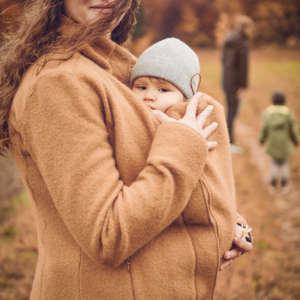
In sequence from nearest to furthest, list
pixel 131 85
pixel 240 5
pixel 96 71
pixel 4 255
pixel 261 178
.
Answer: pixel 96 71 < pixel 131 85 < pixel 4 255 < pixel 261 178 < pixel 240 5

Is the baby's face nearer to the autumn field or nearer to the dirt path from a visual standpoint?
the autumn field

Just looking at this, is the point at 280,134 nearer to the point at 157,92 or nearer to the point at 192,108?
the point at 157,92

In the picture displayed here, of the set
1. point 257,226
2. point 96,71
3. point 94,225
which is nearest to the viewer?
point 94,225

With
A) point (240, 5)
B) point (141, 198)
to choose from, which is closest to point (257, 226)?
point (141, 198)

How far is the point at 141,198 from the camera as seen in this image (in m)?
1.02

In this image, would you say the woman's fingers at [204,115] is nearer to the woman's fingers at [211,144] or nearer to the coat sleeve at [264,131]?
the woman's fingers at [211,144]

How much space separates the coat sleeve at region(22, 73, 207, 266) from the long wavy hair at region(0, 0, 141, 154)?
0.19 meters

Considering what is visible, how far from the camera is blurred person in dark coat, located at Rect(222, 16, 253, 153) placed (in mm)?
6102

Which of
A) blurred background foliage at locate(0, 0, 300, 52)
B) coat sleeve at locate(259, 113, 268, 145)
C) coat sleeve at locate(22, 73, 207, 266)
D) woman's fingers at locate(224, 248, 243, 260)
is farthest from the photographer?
blurred background foliage at locate(0, 0, 300, 52)

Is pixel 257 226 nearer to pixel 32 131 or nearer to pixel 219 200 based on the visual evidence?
pixel 219 200

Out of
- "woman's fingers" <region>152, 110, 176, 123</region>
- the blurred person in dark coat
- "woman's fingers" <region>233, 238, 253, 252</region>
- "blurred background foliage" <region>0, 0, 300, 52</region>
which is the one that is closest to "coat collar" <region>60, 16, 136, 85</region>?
"woman's fingers" <region>152, 110, 176, 123</region>

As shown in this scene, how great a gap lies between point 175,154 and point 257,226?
3575mm

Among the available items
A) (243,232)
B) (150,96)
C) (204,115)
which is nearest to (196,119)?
(204,115)

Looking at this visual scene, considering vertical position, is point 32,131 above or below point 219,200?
above
